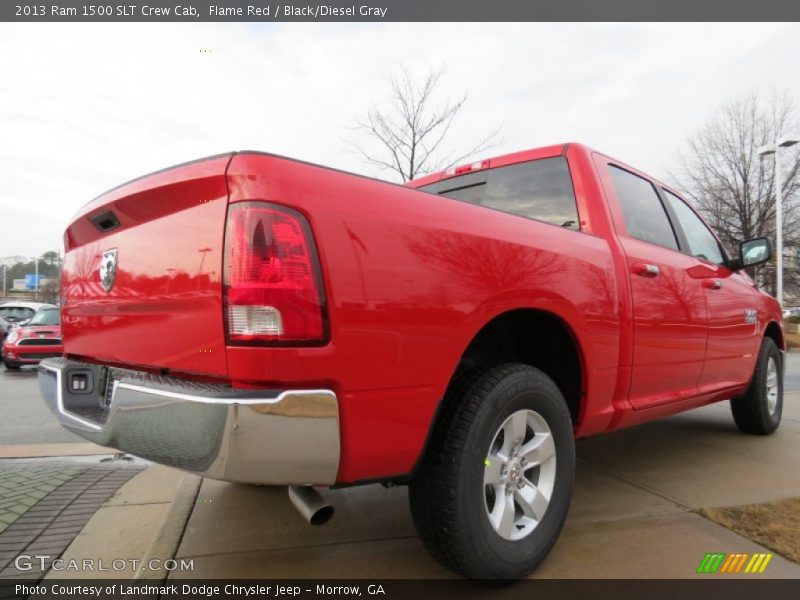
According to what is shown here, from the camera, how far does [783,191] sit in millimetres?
21203

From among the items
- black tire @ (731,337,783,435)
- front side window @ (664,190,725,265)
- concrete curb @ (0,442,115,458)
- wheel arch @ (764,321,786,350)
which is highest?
front side window @ (664,190,725,265)

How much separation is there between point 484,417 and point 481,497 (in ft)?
0.90

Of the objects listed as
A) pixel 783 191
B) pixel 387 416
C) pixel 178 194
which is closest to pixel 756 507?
pixel 387 416

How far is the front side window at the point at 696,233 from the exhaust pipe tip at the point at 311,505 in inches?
117

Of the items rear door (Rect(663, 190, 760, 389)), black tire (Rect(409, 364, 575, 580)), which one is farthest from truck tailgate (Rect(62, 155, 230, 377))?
rear door (Rect(663, 190, 760, 389))

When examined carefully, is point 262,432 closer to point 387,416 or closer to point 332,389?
point 332,389

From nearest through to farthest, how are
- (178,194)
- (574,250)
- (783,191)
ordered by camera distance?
(178,194) → (574,250) → (783,191)

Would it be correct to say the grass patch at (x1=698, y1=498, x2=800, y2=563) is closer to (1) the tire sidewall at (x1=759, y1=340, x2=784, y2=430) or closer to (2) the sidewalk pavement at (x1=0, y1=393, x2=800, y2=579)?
(2) the sidewalk pavement at (x1=0, y1=393, x2=800, y2=579)

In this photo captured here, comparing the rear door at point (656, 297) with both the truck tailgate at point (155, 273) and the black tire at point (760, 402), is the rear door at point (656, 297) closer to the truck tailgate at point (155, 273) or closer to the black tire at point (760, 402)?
the black tire at point (760, 402)

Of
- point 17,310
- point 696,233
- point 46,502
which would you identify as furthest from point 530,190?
point 17,310

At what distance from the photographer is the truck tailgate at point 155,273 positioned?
→ 1.67 meters

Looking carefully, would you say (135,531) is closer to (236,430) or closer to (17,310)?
(236,430)

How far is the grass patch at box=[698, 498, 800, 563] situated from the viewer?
2.39 meters
